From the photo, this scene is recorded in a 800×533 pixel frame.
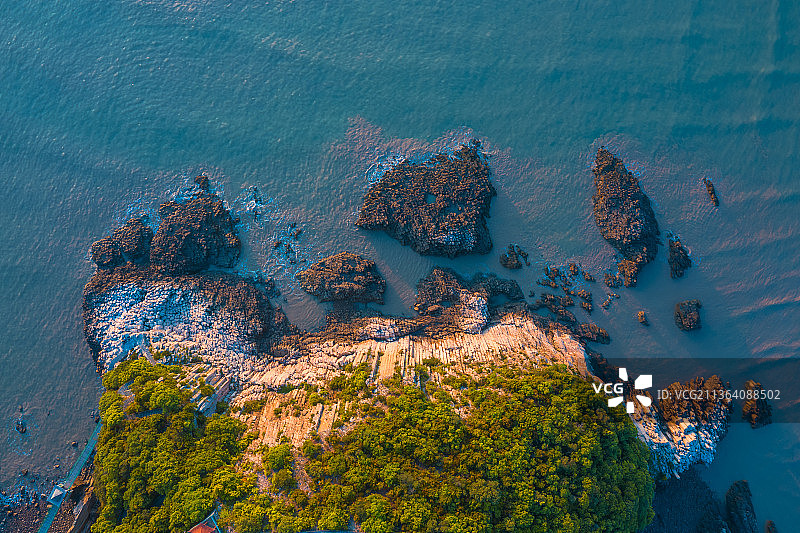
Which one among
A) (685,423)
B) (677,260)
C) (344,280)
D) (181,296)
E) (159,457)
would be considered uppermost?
(677,260)

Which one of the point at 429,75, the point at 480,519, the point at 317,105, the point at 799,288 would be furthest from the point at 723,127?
the point at 480,519

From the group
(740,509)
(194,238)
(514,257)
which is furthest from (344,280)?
(740,509)

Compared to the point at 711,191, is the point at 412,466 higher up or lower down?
lower down

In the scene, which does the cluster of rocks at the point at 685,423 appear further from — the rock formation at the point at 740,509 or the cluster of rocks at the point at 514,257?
the cluster of rocks at the point at 514,257

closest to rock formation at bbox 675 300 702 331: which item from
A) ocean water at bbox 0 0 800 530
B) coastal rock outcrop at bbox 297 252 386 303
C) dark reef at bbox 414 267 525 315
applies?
ocean water at bbox 0 0 800 530

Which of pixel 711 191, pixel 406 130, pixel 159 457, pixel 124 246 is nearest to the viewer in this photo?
pixel 159 457

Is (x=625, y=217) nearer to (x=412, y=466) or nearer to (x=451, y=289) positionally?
(x=451, y=289)

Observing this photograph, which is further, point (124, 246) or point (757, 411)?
point (124, 246)
